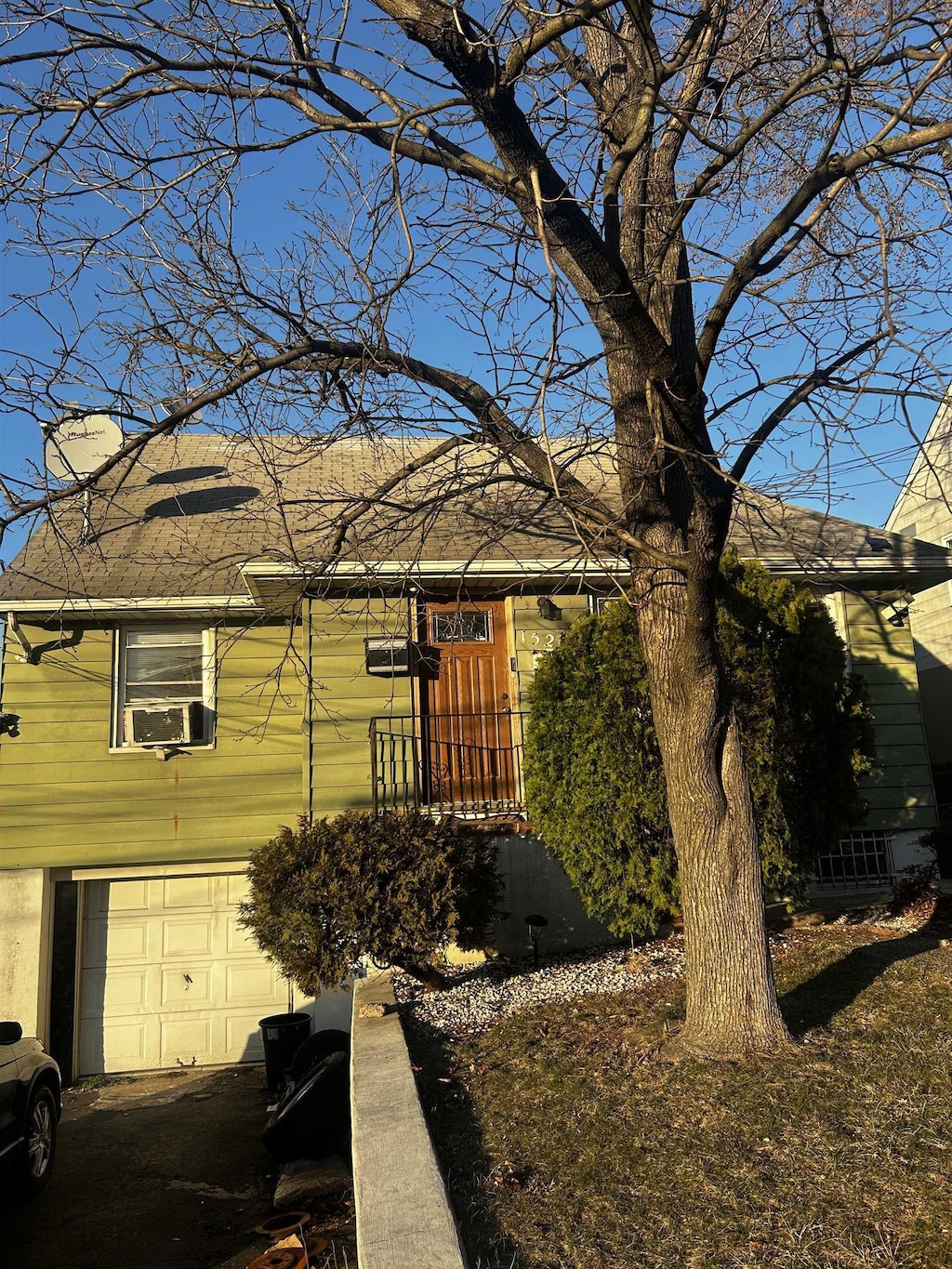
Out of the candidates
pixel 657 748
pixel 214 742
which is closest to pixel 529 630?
pixel 657 748

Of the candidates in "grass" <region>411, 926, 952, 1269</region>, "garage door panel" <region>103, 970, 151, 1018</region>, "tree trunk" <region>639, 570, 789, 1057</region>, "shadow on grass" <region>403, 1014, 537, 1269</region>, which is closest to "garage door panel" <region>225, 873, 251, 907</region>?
"garage door panel" <region>103, 970, 151, 1018</region>

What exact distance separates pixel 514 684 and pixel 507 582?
115 centimetres

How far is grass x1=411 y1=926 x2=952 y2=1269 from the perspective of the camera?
3.06m

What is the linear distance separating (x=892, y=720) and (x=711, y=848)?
25.3ft

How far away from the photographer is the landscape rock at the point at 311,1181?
19.9 ft

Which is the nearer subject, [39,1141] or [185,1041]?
[39,1141]

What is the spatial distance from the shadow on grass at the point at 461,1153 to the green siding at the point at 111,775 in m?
5.72

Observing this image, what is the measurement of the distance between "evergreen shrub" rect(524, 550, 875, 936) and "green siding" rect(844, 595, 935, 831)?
3.38m

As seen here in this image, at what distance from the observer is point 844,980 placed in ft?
19.4

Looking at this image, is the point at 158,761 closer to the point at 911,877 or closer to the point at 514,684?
the point at 514,684

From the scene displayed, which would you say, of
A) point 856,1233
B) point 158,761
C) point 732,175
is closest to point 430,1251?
point 856,1233

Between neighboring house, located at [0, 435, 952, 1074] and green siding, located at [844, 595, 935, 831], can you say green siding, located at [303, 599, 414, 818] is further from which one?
green siding, located at [844, 595, 935, 831]

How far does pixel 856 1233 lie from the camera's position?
302cm

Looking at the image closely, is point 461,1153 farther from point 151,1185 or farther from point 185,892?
point 185,892
